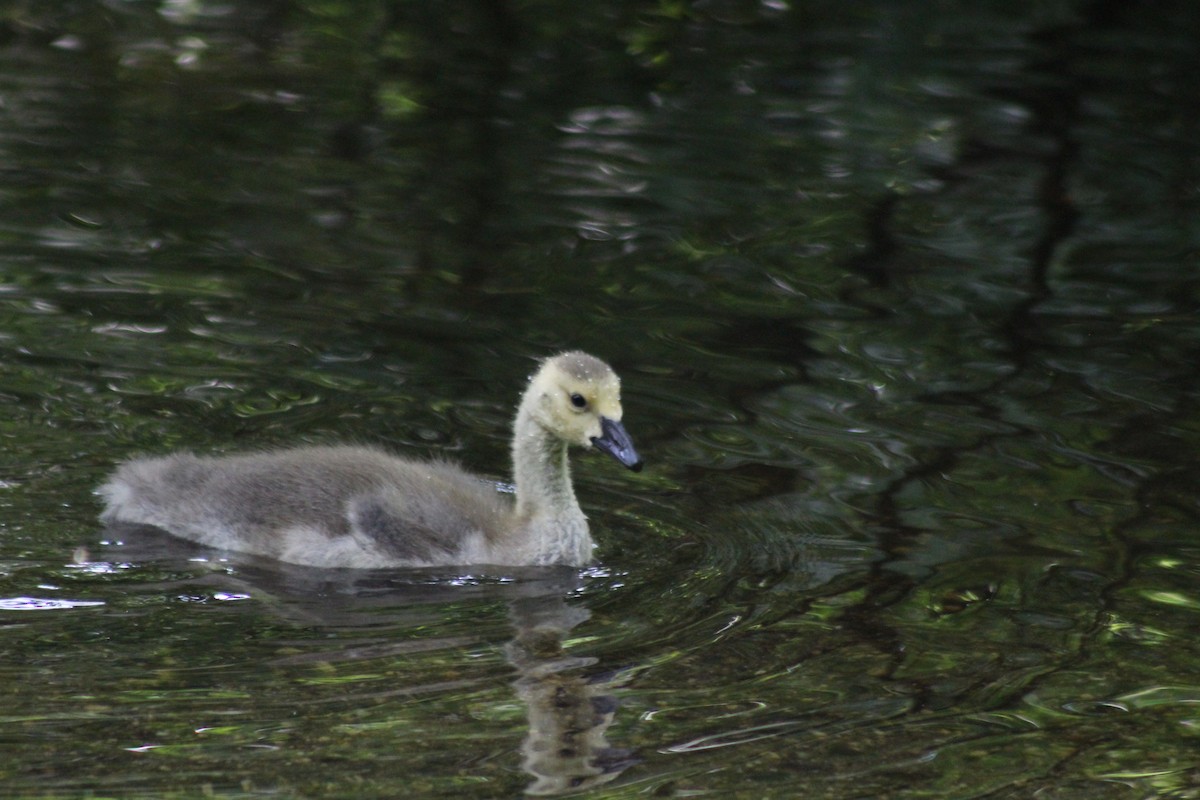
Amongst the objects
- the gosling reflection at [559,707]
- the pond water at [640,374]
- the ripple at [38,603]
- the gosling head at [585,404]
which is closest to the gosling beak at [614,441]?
the gosling head at [585,404]

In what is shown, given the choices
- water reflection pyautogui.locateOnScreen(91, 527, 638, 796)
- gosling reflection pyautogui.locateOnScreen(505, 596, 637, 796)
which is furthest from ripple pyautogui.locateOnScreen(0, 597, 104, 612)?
gosling reflection pyautogui.locateOnScreen(505, 596, 637, 796)

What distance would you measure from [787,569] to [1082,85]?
330 inches

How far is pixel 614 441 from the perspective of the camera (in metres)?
7.41

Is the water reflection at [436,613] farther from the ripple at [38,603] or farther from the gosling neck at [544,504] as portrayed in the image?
the ripple at [38,603]

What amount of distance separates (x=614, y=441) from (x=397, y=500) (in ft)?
2.87

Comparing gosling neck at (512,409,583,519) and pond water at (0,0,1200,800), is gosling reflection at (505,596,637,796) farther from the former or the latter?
gosling neck at (512,409,583,519)

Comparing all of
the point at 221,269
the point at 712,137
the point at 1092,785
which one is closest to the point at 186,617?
the point at 1092,785

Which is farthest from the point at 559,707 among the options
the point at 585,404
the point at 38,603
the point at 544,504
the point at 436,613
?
the point at 38,603

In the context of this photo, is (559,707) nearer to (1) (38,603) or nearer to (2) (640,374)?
(1) (38,603)

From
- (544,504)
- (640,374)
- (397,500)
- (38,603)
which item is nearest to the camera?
(38,603)

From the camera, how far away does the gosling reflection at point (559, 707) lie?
5.64 metres

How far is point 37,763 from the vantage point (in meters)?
5.48

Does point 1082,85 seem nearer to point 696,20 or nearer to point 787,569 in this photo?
point 696,20

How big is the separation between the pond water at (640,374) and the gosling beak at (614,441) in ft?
1.43
